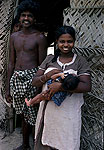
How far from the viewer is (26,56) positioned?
2.77 m

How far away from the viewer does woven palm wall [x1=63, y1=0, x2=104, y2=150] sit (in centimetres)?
257

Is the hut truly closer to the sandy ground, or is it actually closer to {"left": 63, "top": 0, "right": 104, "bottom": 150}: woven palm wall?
{"left": 63, "top": 0, "right": 104, "bottom": 150}: woven palm wall

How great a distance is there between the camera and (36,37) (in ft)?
8.93

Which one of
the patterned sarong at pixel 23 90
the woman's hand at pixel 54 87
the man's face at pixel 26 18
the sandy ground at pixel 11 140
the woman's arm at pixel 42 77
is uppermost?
the man's face at pixel 26 18

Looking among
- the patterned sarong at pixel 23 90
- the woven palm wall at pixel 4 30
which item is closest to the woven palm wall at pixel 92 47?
the patterned sarong at pixel 23 90

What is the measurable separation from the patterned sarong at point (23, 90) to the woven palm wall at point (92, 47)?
0.58 meters

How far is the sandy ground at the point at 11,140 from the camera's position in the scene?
3.31 metres

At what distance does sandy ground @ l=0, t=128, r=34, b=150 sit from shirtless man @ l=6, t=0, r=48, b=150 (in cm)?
63

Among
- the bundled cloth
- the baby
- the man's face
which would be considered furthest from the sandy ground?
the man's face

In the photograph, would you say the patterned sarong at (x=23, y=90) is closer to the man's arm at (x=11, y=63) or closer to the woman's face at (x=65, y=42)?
the man's arm at (x=11, y=63)

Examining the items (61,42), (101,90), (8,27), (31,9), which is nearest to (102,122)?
(101,90)

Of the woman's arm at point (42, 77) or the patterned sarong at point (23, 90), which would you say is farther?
the patterned sarong at point (23, 90)

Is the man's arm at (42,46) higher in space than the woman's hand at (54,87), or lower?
higher

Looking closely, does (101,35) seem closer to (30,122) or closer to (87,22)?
(87,22)
